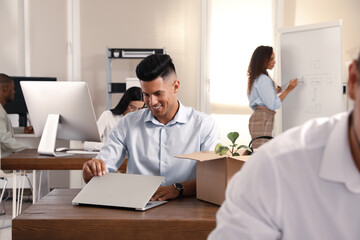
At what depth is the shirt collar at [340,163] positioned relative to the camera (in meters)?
0.61

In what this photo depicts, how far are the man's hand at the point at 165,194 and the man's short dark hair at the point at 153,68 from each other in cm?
52

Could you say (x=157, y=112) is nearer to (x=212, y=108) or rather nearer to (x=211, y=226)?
(x=211, y=226)

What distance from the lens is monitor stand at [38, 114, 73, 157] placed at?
99.2 inches

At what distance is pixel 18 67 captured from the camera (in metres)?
Result: 4.98

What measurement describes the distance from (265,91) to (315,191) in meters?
3.11

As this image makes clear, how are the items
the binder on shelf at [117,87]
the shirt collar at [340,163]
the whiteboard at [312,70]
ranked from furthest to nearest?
the binder on shelf at [117,87] → the whiteboard at [312,70] → the shirt collar at [340,163]

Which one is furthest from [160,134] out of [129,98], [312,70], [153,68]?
[312,70]

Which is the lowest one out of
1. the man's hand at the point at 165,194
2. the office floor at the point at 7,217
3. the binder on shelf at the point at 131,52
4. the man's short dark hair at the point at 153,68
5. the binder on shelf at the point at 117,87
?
the office floor at the point at 7,217

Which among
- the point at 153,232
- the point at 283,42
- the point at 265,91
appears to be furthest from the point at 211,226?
the point at 283,42

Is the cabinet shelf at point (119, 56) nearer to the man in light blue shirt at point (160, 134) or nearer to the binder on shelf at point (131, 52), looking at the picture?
the binder on shelf at point (131, 52)

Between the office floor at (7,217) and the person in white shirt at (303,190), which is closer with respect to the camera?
the person in white shirt at (303,190)

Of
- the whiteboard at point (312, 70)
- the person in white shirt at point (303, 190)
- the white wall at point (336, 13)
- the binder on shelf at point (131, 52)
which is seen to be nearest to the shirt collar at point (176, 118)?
the person in white shirt at point (303, 190)

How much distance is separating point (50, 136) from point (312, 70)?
230 centimetres

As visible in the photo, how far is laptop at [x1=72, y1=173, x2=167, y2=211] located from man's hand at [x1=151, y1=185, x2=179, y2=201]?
35 mm
